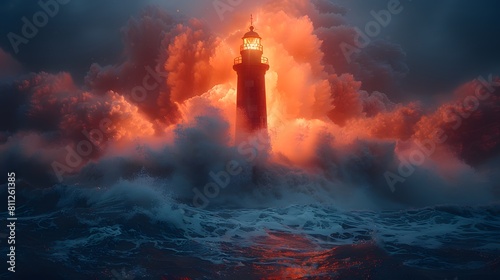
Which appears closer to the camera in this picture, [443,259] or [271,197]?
[443,259]

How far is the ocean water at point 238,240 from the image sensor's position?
11.8m

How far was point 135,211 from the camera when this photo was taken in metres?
18.0

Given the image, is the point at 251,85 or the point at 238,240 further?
the point at 251,85

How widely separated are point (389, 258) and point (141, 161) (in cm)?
1769

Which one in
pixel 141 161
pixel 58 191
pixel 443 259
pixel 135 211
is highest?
pixel 141 161

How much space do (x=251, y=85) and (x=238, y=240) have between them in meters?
12.6

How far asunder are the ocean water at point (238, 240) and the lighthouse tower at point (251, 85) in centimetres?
610

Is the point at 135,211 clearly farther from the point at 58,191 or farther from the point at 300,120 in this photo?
the point at 300,120

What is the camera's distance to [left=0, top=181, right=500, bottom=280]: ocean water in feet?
38.9

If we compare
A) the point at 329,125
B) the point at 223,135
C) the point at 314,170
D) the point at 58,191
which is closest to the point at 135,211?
the point at 58,191

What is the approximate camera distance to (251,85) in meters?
26.6

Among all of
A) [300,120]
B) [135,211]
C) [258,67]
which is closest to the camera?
[135,211]

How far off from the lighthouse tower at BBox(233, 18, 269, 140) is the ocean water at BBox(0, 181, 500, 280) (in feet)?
20.0

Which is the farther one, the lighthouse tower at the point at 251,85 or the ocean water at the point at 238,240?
the lighthouse tower at the point at 251,85
